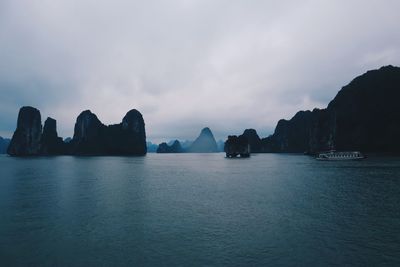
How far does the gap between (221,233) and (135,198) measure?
23.9 metres

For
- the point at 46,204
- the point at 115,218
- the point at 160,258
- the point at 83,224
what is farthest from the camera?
the point at 46,204

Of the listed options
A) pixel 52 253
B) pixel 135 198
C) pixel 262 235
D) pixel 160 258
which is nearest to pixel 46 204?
pixel 135 198

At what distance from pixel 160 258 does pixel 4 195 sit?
1660 inches

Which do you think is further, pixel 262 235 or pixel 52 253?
pixel 262 235

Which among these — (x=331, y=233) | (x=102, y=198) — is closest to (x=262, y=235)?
(x=331, y=233)

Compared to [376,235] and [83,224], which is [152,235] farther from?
[376,235]

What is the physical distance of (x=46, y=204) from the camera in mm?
40062

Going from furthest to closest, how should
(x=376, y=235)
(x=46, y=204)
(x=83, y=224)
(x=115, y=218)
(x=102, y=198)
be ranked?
1. (x=102, y=198)
2. (x=46, y=204)
3. (x=115, y=218)
4. (x=83, y=224)
5. (x=376, y=235)

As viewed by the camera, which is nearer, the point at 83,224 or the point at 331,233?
the point at 331,233

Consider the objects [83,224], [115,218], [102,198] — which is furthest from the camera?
[102,198]

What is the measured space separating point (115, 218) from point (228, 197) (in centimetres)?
2034

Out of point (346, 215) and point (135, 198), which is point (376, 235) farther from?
point (135, 198)

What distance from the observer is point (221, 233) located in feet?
86.2

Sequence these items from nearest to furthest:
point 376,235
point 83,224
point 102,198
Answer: point 376,235, point 83,224, point 102,198
